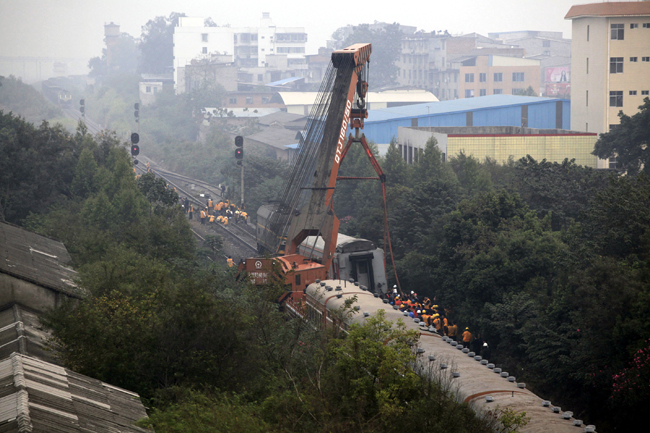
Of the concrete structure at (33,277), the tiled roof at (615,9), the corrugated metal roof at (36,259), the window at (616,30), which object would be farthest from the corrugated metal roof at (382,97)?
the concrete structure at (33,277)

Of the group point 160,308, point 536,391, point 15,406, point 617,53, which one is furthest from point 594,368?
point 617,53

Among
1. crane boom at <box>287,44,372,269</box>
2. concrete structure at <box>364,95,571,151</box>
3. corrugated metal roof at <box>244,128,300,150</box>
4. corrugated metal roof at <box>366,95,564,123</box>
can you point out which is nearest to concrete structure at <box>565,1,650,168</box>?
concrete structure at <box>364,95,571,151</box>

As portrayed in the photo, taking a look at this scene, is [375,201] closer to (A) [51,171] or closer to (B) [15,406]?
(A) [51,171]

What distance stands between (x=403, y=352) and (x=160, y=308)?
21.7 ft

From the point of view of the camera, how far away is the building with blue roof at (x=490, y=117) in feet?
226

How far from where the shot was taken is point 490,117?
69.7 m

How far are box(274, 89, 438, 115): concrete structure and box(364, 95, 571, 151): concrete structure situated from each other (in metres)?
32.7

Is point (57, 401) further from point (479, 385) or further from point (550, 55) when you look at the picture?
point (550, 55)

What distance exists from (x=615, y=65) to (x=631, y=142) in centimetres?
1556

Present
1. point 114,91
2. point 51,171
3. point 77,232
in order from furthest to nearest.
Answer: point 114,91
point 51,171
point 77,232

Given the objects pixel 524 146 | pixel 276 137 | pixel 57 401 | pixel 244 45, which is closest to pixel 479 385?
pixel 57 401

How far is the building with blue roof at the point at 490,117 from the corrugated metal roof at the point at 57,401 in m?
58.0

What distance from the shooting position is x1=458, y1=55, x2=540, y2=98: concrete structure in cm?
11525

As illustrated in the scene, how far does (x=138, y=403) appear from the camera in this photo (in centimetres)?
1402
